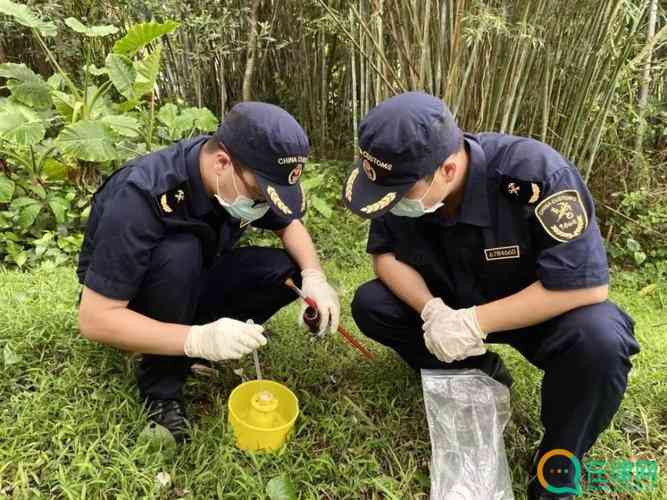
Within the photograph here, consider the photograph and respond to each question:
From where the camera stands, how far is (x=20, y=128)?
9.20 feet

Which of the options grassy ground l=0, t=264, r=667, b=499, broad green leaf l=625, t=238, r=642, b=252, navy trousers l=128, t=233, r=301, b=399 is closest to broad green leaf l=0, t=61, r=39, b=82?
grassy ground l=0, t=264, r=667, b=499

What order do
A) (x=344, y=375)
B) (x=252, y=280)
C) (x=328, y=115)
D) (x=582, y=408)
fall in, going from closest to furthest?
(x=582, y=408) < (x=252, y=280) < (x=344, y=375) < (x=328, y=115)

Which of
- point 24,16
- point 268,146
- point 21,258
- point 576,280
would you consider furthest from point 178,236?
point 24,16

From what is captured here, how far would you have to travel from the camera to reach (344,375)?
2061mm

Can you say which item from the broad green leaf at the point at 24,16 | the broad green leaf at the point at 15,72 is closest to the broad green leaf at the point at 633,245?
the broad green leaf at the point at 24,16

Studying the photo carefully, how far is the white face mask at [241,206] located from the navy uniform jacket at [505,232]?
40 centimetres

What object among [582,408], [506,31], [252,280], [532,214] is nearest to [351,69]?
[506,31]

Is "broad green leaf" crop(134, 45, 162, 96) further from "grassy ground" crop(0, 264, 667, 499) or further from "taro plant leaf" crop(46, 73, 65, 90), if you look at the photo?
"grassy ground" crop(0, 264, 667, 499)

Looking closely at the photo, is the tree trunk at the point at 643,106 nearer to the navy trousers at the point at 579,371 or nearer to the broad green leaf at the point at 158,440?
the navy trousers at the point at 579,371

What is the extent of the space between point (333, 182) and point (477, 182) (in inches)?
85.5

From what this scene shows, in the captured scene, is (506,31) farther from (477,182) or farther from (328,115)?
(328,115)

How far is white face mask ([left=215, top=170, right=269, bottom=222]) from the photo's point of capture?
5.27 ft

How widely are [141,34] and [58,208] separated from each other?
1048 millimetres

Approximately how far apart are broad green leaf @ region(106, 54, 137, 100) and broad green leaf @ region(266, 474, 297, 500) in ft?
7.80
